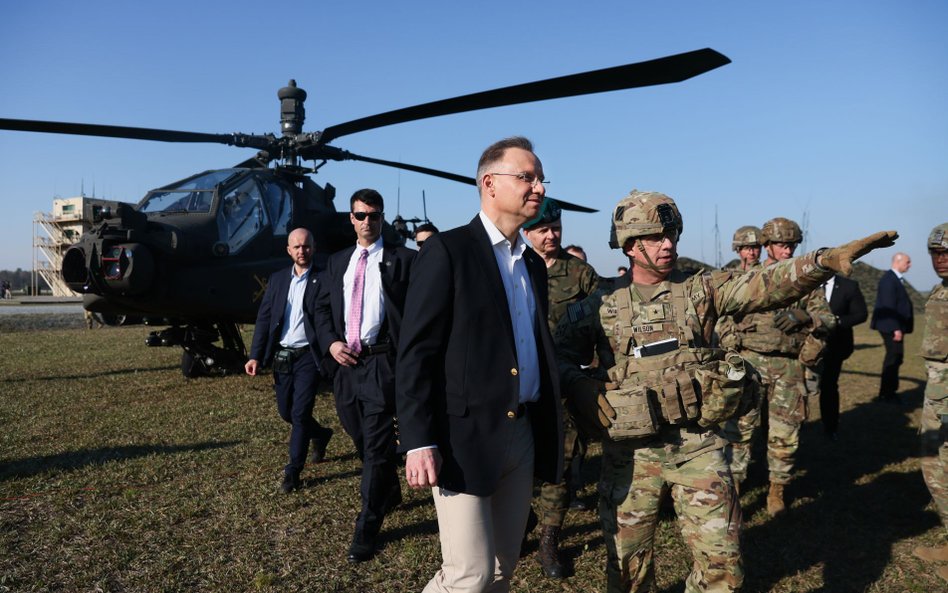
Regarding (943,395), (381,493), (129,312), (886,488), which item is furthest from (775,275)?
(129,312)

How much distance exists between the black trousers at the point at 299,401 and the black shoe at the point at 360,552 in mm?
1313

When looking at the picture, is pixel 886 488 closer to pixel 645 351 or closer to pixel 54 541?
pixel 645 351

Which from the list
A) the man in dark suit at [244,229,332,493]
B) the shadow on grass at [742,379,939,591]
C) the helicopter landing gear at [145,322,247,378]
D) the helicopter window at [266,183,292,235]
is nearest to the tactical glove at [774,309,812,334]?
the shadow on grass at [742,379,939,591]

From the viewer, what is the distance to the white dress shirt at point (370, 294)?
4.22m

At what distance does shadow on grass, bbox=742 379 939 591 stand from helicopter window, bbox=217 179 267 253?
6.67 m

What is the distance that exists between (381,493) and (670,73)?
348 centimetres

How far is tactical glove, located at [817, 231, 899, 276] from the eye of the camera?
2.20 m

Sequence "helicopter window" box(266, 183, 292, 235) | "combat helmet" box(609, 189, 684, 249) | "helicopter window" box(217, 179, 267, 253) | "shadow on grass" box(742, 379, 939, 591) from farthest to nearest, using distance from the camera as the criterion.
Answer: "helicopter window" box(266, 183, 292, 235), "helicopter window" box(217, 179, 267, 253), "shadow on grass" box(742, 379, 939, 591), "combat helmet" box(609, 189, 684, 249)

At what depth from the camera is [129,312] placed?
8453mm

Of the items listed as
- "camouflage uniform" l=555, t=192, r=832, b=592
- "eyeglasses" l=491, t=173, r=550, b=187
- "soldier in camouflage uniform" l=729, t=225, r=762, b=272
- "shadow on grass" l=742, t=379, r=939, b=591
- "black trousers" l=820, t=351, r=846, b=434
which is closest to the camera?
"eyeglasses" l=491, t=173, r=550, b=187

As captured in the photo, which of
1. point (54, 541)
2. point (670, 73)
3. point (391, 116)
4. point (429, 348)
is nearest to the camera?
point (429, 348)

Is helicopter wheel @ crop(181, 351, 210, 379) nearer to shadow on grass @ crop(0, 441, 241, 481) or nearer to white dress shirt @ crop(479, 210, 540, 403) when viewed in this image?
shadow on grass @ crop(0, 441, 241, 481)

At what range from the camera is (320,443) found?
5770mm

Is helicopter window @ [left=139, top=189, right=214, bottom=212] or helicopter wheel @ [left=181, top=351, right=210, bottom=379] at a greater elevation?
helicopter window @ [left=139, top=189, right=214, bottom=212]
